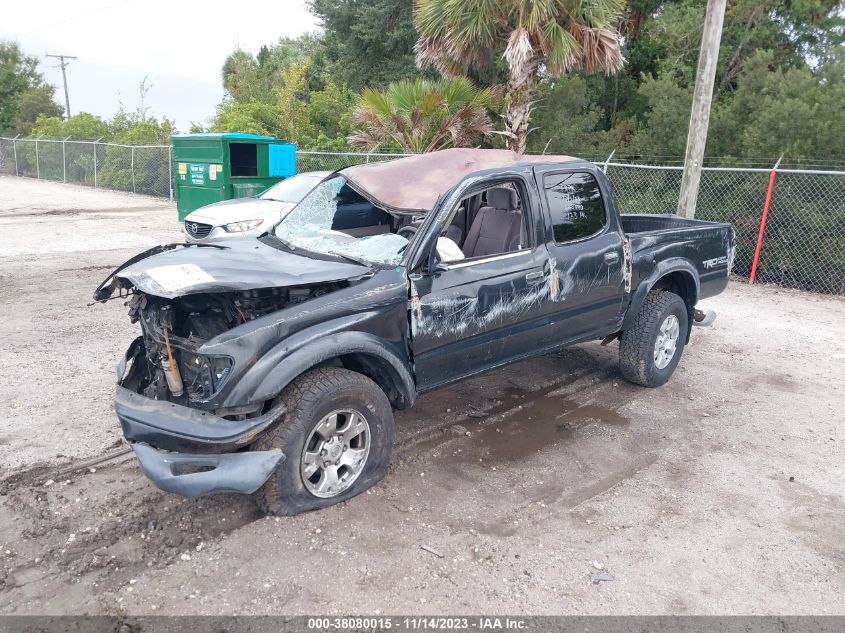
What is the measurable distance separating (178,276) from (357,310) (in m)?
0.95

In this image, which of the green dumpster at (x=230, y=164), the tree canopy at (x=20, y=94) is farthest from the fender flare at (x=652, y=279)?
the tree canopy at (x=20, y=94)

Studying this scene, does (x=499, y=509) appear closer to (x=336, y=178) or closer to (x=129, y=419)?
(x=129, y=419)

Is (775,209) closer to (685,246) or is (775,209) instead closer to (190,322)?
(685,246)

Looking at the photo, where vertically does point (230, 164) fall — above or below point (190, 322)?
above

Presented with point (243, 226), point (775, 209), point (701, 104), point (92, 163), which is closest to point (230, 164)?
point (243, 226)

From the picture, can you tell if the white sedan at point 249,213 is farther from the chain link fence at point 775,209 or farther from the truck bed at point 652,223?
the chain link fence at point 775,209

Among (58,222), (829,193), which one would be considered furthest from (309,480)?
(58,222)

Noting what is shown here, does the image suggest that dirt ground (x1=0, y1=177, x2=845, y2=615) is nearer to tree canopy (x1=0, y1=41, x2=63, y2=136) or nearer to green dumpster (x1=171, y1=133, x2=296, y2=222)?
green dumpster (x1=171, y1=133, x2=296, y2=222)

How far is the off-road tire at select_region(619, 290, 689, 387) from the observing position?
5590mm

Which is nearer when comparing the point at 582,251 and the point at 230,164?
the point at 582,251

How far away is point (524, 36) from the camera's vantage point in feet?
38.5

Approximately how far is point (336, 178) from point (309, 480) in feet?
7.43

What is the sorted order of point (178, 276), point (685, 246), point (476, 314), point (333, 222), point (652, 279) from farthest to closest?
1. point (685, 246)
2. point (652, 279)
3. point (333, 222)
4. point (476, 314)
5. point (178, 276)

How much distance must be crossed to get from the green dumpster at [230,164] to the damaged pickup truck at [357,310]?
27.8ft
